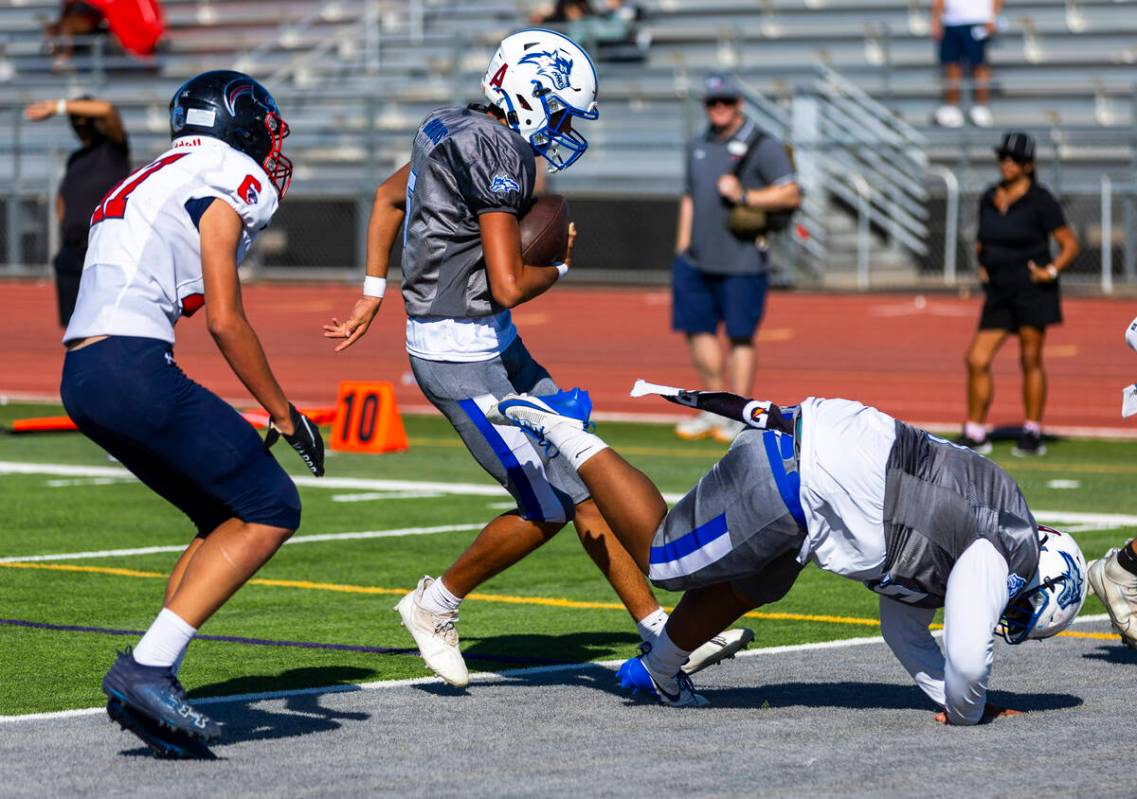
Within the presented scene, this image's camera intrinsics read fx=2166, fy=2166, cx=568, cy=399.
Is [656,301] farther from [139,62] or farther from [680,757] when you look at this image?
[680,757]

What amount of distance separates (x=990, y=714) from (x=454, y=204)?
84.5 inches

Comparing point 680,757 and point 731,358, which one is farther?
point 731,358

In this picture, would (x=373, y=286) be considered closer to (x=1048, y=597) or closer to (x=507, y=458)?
(x=507, y=458)

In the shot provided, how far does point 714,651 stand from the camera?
6.30 metres

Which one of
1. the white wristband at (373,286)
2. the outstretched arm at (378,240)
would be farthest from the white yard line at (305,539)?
the outstretched arm at (378,240)

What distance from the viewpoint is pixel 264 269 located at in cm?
2623

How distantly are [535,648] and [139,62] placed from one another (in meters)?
23.0

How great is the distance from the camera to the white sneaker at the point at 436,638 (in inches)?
249

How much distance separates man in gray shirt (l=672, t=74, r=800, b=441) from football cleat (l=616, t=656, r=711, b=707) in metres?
7.79

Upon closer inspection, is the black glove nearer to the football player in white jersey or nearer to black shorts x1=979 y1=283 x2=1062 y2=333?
the football player in white jersey

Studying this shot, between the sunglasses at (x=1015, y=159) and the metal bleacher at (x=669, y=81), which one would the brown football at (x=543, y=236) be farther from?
the metal bleacher at (x=669, y=81)

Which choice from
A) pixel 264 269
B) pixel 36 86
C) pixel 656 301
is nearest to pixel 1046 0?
pixel 656 301

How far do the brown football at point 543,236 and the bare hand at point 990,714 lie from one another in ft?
5.80

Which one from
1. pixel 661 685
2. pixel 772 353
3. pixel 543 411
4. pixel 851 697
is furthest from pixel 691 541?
pixel 772 353
